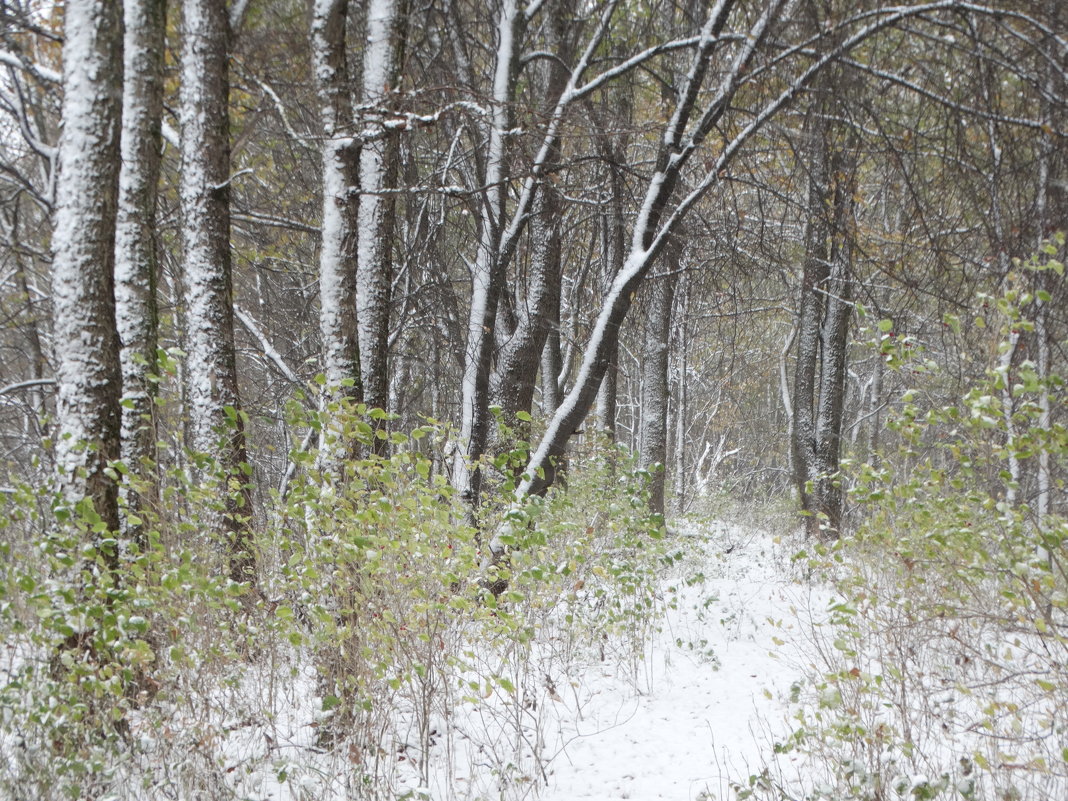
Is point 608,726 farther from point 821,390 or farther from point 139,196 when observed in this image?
point 821,390

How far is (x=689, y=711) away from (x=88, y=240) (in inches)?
171

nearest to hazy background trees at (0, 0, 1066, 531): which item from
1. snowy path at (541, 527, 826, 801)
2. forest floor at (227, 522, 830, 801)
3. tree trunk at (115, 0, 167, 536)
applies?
tree trunk at (115, 0, 167, 536)

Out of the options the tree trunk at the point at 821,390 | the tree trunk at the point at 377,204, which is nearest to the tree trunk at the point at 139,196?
the tree trunk at the point at 377,204

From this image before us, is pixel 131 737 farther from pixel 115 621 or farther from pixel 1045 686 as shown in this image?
pixel 1045 686

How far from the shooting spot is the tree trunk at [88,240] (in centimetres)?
339

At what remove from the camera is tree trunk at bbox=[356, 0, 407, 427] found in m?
4.41

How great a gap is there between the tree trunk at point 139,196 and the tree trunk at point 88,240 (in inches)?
20.4

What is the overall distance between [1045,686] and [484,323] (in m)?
4.59

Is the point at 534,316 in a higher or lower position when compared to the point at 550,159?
lower

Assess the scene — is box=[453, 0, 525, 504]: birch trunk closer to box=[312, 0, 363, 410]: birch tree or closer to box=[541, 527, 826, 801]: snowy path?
box=[312, 0, 363, 410]: birch tree

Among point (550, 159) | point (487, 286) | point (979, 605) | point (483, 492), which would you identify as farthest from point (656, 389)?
point (979, 605)

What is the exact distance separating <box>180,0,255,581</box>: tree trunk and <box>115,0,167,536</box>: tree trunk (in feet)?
1.14

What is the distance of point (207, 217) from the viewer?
14.6 feet

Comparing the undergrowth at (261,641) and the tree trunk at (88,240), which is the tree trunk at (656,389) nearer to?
the undergrowth at (261,641)
